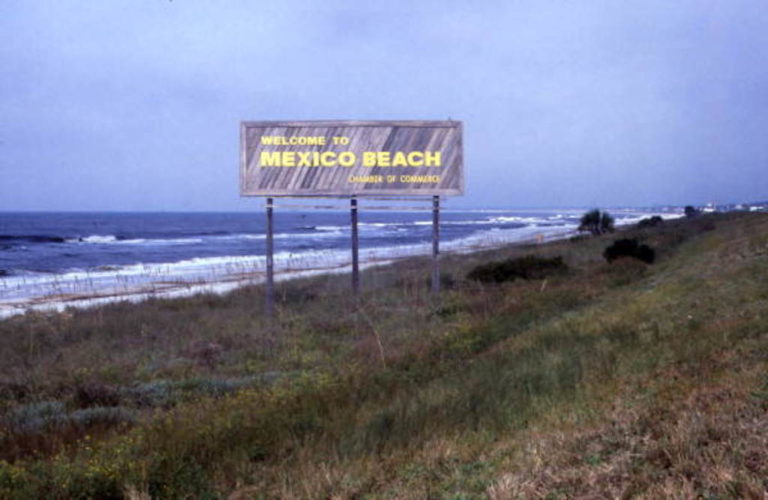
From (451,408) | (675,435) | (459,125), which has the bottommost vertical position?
(451,408)

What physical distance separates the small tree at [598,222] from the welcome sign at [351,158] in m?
36.3

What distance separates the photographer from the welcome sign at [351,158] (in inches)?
667

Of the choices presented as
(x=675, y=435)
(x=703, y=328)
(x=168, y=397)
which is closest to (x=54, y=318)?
(x=168, y=397)

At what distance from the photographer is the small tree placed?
170ft

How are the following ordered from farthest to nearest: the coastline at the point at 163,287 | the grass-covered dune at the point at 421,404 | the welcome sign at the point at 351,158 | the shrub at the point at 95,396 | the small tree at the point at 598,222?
the small tree at the point at 598,222
the coastline at the point at 163,287
the welcome sign at the point at 351,158
the shrub at the point at 95,396
the grass-covered dune at the point at 421,404

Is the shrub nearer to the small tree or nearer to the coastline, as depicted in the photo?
the coastline

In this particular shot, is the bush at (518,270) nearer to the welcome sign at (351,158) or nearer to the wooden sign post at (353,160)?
the wooden sign post at (353,160)

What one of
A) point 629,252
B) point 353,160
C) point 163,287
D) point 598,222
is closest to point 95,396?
point 353,160

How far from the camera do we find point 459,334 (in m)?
11.0

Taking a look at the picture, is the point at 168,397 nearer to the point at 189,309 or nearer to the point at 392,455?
the point at 392,455

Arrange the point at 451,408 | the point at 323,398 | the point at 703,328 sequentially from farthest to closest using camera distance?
the point at 703,328 → the point at 323,398 → the point at 451,408

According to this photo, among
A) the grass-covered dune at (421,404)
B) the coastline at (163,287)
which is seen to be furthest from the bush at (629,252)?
the coastline at (163,287)

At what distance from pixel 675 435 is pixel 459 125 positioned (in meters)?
13.5

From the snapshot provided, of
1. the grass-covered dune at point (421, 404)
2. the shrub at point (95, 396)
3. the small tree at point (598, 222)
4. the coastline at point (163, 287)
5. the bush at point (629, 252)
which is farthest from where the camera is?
the small tree at point (598, 222)
